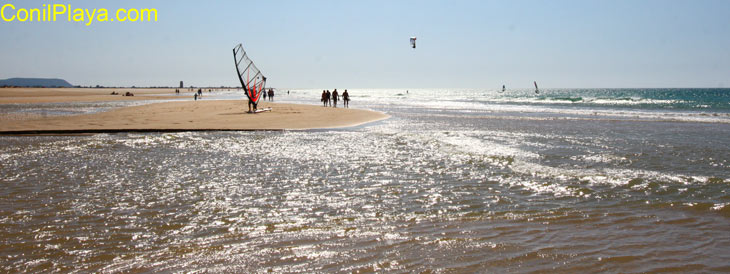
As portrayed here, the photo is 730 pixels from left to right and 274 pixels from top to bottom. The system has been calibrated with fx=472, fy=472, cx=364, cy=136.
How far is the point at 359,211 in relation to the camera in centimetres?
625

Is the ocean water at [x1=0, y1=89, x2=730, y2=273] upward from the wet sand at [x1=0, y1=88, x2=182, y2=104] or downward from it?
downward

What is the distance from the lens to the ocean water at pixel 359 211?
452cm

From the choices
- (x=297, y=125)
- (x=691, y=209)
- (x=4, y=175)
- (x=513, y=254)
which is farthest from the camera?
(x=297, y=125)

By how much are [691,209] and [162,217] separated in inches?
279

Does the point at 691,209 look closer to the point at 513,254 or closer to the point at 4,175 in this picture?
the point at 513,254

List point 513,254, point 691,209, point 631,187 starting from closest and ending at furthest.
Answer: point 513,254, point 691,209, point 631,187

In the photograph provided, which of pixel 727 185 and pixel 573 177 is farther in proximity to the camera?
pixel 573 177

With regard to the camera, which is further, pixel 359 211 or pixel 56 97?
pixel 56 97

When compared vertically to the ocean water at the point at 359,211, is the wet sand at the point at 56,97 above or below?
above

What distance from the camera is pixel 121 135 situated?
51.9 feet

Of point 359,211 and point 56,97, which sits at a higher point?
point 56,97

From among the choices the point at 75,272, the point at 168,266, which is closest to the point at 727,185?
the point at 168,266

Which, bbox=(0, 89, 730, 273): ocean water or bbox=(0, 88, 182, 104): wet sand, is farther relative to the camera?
bbox=(0, 88, 182, 104): wet sand

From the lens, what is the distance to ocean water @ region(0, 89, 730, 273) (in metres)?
4.52
